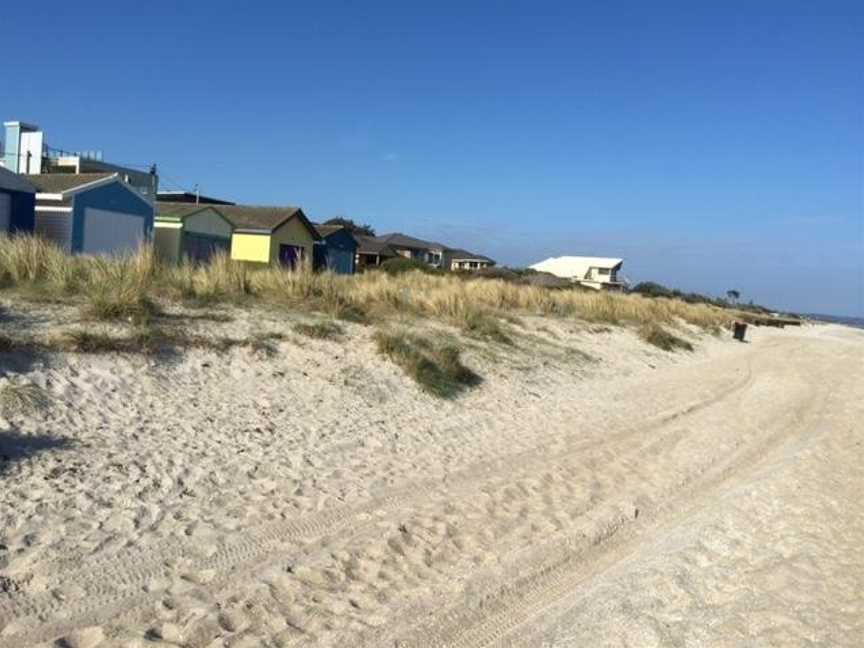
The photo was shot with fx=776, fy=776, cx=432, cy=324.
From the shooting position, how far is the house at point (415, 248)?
7162cm

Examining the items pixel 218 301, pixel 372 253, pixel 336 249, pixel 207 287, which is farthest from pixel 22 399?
pixel 372 253

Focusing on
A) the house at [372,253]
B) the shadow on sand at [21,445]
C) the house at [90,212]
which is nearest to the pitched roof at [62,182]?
the house at [90,212]

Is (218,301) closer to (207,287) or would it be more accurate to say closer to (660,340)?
(207,287)

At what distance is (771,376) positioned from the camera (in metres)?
19.4

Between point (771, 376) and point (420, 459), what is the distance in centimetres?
1461

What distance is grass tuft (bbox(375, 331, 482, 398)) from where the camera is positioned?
34.0 ft

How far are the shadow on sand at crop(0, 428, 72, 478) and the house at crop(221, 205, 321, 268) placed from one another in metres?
32.6

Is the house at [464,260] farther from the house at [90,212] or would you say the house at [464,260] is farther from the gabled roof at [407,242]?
the house at [90,212]

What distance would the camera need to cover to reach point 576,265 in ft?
322

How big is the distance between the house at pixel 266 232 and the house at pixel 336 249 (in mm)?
3294

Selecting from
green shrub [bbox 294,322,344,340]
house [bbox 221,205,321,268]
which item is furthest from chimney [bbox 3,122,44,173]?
green shrub [bbox 294,322,344,340]

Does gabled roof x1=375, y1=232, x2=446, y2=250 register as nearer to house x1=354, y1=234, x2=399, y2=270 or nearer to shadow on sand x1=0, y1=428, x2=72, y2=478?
house x1=354, y1=234, x2=399, y2=270

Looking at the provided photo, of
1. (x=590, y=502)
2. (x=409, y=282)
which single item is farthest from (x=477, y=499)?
(x=409, y=282)

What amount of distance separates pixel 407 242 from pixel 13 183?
5193cm
